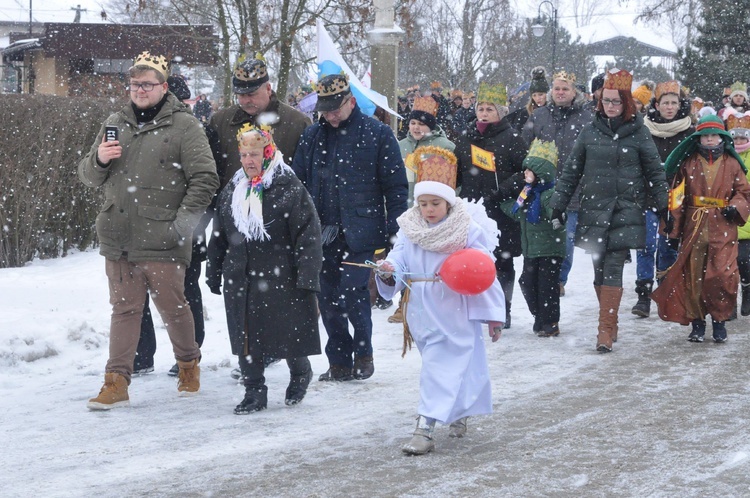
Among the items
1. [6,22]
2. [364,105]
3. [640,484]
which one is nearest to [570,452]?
[640,484]

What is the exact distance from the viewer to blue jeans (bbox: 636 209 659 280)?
11.2 meters

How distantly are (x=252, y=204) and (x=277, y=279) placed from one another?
49 cm

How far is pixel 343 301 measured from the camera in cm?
789

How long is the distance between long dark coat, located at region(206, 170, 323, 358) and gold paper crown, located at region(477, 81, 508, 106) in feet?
11.0

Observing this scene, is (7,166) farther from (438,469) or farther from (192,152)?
(438,469)

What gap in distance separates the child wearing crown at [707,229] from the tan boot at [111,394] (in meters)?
4.95

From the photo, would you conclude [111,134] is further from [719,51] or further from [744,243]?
[719,51]

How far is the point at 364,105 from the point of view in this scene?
11016 millimetres

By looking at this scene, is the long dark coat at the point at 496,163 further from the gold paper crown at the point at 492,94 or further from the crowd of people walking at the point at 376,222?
the gold paper crown at the point at 492,94

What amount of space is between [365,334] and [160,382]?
150cm

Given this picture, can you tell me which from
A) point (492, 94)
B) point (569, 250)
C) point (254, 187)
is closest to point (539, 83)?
point (569, 250)

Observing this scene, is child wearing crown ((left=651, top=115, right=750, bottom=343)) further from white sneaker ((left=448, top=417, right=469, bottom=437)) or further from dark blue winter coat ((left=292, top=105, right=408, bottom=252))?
white sneaker ((left=448, top=417, right=469, bottom=437))

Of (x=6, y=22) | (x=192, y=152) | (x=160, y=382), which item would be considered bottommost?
(x=160, y=382)

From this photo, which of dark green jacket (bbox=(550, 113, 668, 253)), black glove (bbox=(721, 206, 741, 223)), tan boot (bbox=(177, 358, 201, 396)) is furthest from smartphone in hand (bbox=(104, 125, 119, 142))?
black glove (bbox=(721, 206, 741, 223))
